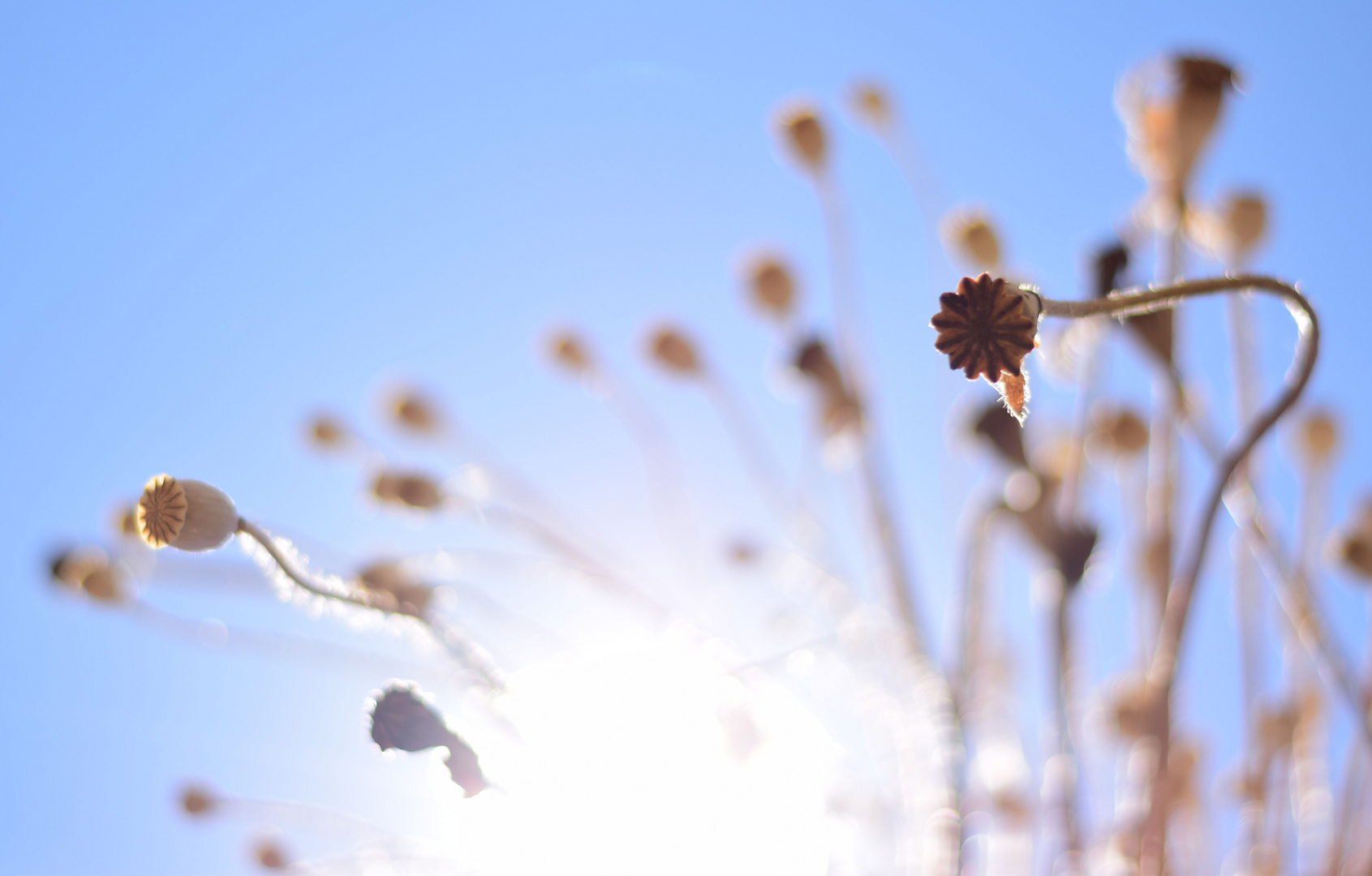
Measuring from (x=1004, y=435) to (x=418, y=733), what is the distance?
408 millimetres

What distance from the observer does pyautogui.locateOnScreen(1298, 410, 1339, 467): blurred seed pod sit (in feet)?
2.63

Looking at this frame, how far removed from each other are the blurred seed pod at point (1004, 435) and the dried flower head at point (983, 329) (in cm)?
37

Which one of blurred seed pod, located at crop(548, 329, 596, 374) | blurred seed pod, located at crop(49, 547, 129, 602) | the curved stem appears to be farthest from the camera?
blurred seed pod, located at crop(548, 329, 596, 374)

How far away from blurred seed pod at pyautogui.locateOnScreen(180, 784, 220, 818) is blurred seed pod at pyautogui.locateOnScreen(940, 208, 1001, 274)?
62 centimetres

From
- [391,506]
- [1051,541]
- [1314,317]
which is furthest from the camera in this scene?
[391,506]

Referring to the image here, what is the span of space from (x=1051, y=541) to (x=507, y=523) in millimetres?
444

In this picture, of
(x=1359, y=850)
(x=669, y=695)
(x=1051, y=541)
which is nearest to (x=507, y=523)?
(x=669, y=695)

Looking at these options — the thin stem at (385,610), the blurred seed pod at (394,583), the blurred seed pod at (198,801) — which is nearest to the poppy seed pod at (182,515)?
the thin stem at (385,610)

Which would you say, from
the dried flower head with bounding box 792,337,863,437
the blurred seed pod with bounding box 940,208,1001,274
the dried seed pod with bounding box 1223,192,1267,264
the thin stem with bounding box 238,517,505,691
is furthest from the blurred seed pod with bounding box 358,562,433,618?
the dried seed pod with bounding box 1223,192,1267,264

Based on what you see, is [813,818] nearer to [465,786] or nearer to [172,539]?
[465,786]

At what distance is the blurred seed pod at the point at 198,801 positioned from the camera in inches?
25.5

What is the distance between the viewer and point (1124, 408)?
2.46 feet

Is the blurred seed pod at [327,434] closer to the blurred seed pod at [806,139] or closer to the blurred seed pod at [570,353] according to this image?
the blurred seed pod at [570,353]

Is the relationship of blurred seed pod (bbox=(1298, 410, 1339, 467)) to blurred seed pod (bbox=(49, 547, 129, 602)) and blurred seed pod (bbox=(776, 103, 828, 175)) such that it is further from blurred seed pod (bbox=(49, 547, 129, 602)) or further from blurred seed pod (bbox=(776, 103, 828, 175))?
A: blurred seed pod (bbox=(49, 547, 129, 602))
